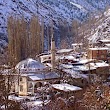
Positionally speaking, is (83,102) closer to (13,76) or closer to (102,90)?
(102,90)

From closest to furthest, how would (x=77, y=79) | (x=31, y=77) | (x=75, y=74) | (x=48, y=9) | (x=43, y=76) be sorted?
(x=31, y=77)
(x=43, y=76)
(x=77, y=79)
(x=75, y=74)
(x=48, y=9)

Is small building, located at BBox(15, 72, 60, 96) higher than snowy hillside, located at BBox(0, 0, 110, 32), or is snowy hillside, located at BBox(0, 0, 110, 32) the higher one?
snowy hillside, located at BBox(0, 0, 110, 32)

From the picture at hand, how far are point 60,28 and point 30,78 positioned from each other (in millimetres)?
47435

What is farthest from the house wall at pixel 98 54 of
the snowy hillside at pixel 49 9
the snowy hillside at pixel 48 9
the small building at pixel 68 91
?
the snowy hillside at pixel 49 9

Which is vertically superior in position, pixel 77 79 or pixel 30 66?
pixel 30 66

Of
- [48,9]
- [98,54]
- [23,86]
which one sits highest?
[48,9]

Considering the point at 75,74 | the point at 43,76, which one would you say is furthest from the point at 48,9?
the point at 43,76

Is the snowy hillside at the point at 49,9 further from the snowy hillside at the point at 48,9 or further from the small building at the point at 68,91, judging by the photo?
the small building at the point at 68,91

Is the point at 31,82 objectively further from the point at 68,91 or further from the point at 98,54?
the point at 98,54

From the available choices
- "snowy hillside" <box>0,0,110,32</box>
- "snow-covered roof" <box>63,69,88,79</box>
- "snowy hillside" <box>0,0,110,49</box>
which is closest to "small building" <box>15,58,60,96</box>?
"snow-covered roof" <box>63,69,88,79</box>


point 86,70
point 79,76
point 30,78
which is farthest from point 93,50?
point 30,78

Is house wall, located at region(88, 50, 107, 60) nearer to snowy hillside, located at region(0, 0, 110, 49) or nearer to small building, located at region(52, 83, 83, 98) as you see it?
small building, located at region(52, 83, 83, 98)

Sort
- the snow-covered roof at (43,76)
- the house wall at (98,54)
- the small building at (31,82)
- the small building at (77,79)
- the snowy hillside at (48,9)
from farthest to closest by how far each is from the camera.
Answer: the snowy hillside at (48,9), the house wall at (98,54), the small building at (77,79), the snow-covered roof at (43,76), the small building at (31,82)

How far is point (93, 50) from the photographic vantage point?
123 ft
